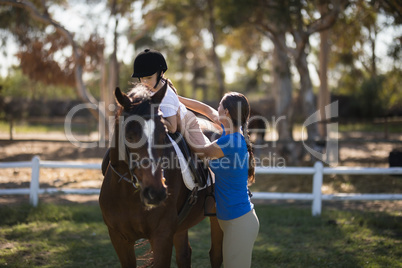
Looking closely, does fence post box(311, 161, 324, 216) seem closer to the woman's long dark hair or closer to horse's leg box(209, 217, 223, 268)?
horse's leg box(209, 217, 223, 268)

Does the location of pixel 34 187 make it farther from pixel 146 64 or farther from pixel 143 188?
pixel 143 188

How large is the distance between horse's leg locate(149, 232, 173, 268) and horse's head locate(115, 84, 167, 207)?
61cm

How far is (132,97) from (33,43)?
59.2ft

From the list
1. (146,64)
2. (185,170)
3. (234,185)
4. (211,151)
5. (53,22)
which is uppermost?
(53,22)

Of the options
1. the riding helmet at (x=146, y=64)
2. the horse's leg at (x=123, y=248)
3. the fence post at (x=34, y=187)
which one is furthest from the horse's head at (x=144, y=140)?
the fence post at (x=34, y=187)

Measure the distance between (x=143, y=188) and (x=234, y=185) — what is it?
2.90 feet

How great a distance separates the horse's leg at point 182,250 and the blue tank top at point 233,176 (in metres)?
0.85

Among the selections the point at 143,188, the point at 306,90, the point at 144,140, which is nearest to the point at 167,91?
the point at 144,140

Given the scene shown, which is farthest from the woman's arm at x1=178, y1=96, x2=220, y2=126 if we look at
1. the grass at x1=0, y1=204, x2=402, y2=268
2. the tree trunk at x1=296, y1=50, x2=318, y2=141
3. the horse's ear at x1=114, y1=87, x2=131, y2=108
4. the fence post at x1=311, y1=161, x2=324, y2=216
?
the tree trunk at x1=296, y1=50, x2=318, y2=141

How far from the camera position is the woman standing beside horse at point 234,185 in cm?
318

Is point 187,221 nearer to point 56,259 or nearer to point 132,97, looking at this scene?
point 132,97

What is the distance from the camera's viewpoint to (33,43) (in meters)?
18.8

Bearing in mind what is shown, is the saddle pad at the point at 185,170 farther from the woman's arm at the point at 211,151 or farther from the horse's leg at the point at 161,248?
the horse's leg at the point at 161,248

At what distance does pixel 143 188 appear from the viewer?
2.67 metres
